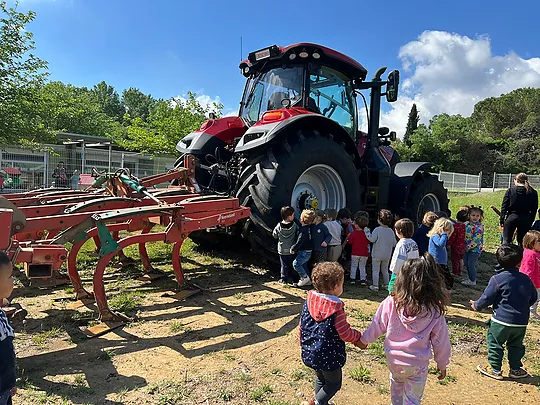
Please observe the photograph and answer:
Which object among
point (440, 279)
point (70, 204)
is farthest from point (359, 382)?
point (70, 204)

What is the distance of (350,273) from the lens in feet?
17.9

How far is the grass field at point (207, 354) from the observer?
2574mm

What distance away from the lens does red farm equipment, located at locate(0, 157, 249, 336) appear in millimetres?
3031

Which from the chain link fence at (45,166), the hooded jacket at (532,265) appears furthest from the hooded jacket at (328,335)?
the chain link fence at (45,166)

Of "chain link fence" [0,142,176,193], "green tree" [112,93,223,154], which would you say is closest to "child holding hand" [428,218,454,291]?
"chain link fence" [0,142,176,193]

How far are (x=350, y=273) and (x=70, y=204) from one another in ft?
11.2

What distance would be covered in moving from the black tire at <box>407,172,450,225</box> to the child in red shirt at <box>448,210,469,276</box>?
715 millimetres

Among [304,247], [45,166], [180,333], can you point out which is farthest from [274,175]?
[45,166]

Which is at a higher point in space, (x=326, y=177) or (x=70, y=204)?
(x=326, y=177)

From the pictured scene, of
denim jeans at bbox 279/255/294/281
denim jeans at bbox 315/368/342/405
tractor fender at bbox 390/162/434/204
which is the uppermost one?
tractor fender at bbox 390/162/434/204

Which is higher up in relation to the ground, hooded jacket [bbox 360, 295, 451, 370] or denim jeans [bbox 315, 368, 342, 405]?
hooded jacket [bbox 360, 295, 451, 370]

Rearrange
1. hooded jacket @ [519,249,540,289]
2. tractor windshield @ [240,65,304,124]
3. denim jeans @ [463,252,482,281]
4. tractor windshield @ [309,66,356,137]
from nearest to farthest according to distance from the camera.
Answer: hooded jacket @ [519,249,540,289] < denim jeans @ [463,252,482,281] < tractor windshield @ [240,65,304,124] < tractor windshield @ [309,66,356,137]

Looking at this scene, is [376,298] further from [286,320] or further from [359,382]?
[359,382]

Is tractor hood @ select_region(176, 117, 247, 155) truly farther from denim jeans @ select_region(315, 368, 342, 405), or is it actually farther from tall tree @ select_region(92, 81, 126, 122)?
tall tree @ select_region(92, 81, 126, 122)
